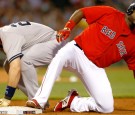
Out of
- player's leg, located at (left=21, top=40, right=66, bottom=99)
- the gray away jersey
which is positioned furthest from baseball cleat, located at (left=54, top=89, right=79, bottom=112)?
the gray away jersey

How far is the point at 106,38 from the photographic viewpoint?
595 cm

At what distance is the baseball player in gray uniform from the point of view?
5934mm

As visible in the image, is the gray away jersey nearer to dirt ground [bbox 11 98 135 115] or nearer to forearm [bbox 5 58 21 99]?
forearm [bbox 5 58 21 99]

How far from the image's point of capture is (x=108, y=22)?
5984 millimetres

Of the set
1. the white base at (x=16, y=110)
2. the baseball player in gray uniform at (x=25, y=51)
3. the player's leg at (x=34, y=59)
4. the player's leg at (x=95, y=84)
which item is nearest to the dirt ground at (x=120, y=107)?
the player's leg at (x=95, y=84)

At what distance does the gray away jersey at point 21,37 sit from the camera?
5.95 meters

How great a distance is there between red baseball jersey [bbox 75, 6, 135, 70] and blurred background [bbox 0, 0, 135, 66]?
10662 millimetres

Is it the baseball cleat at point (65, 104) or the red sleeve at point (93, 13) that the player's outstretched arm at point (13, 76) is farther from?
the red sleeve at point (93, 13)

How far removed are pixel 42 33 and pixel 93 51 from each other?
2.74ft

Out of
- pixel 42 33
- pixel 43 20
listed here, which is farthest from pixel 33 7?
pixel 42 33

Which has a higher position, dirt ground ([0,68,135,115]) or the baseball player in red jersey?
the baseball player in red jersey

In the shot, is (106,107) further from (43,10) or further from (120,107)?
(43,10)

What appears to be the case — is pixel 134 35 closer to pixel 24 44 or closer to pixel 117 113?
pixel 117 113

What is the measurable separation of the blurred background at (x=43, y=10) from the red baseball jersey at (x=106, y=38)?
35.0ft
